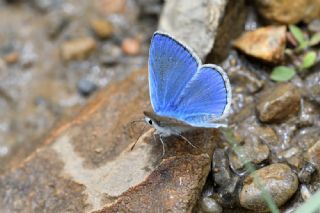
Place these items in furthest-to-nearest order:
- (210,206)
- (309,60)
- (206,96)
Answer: (309,60), (210,206), (206,96)

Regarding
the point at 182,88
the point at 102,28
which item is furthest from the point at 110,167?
the point at 102,28

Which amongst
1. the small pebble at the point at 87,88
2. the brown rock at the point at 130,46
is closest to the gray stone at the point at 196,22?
the brown rock at the point at 130,46

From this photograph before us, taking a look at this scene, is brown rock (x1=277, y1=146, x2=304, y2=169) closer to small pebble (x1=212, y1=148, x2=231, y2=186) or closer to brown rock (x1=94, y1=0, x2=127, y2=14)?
small pebble (x1=212, y1=148, x2=231, y2=186)

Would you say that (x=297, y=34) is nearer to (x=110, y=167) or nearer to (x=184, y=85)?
(x=184, y=85)

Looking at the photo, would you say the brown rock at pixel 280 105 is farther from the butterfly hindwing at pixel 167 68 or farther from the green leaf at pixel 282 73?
the butterfly hindwing at pixel 167 68

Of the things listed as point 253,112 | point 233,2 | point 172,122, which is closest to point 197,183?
point 172,122

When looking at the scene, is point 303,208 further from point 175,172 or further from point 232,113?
point 232,113

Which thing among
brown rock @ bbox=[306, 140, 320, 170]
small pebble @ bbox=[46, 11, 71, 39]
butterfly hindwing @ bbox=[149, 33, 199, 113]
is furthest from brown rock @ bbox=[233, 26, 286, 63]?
small pebble @ bbox=[46, 11, 71, 39]
